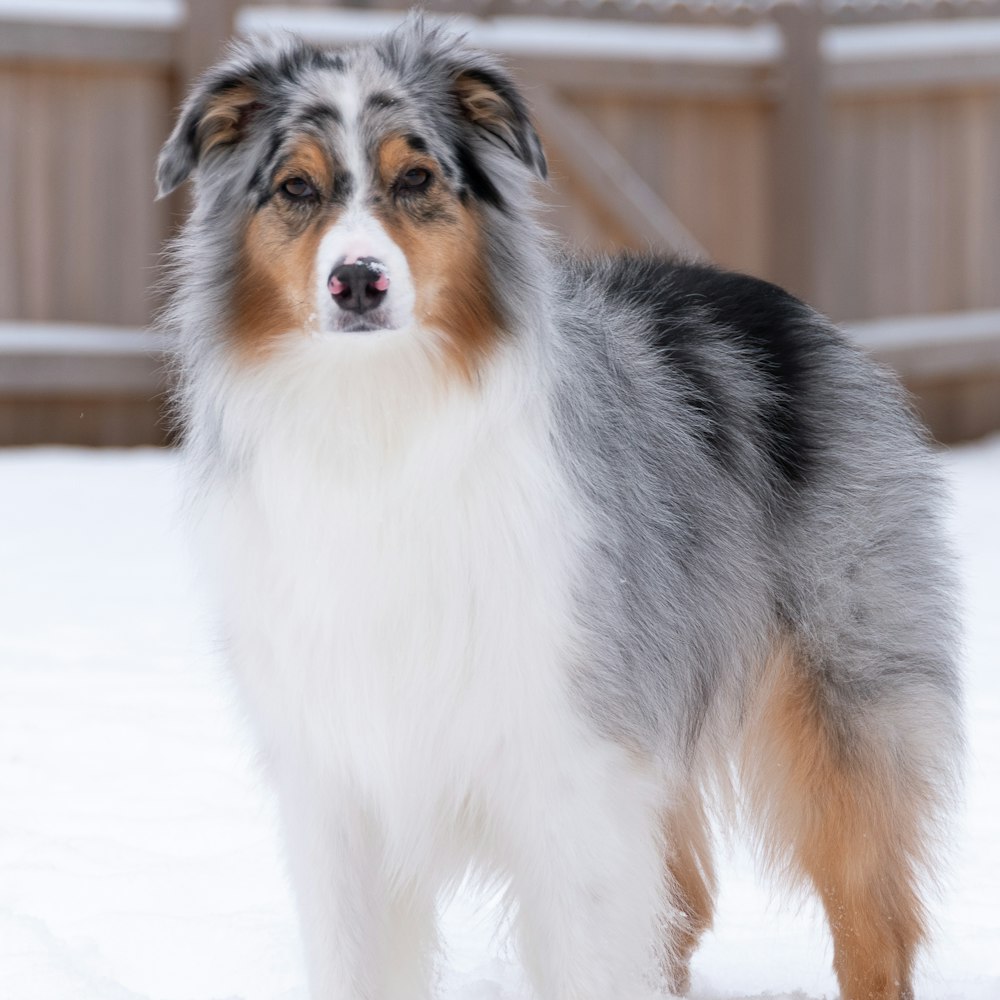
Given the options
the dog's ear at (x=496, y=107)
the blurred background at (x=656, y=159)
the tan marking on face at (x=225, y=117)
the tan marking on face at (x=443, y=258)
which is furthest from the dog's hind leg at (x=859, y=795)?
the blurred background at (x=656, y=159)

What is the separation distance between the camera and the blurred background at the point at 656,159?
8461mm

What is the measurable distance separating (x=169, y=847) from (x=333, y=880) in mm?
1322

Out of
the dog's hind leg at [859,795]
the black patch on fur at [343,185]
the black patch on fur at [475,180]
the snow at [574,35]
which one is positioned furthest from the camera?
the snow at [574,35]

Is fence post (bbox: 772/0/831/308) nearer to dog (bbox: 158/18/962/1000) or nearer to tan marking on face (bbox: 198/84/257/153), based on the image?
dog (bbox: 158/18/962/1000)

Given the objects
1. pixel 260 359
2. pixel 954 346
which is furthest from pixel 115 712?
pixel 954 346

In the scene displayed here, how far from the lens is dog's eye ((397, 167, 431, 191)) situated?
110 inches

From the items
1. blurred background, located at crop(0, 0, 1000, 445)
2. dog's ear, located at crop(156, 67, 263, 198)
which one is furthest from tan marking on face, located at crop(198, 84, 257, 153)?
blurred background, located at crop(0, 0, 1000, 445)

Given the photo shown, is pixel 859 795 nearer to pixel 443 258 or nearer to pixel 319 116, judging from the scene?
pixel 443 258

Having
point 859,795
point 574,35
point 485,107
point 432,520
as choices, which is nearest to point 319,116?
point 485,107

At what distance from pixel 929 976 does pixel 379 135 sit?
2.17 meters

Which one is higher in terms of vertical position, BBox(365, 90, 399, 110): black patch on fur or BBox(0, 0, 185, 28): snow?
BBox(0, 0, 185, 28): snow

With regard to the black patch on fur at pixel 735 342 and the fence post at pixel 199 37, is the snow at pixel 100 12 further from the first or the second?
the black patch on fur at pixel 735 342

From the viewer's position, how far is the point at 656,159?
961 cm

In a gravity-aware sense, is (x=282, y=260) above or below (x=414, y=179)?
below
